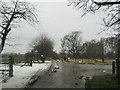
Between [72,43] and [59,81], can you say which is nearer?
[59,81]

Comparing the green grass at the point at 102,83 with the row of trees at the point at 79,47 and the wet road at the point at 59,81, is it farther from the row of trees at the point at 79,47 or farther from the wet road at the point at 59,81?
the row of trees at the point at 79,47

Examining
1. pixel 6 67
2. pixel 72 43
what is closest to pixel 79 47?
pixel 72 43

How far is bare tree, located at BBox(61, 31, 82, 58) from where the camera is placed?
104m

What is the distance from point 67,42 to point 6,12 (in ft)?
280

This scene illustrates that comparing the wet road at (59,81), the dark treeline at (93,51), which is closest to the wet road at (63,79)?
the wet road at (59,81)

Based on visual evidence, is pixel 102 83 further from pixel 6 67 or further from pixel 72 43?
pixel 72 43

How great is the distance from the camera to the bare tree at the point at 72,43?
104500 mm

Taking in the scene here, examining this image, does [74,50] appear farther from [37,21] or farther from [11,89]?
[11,89]

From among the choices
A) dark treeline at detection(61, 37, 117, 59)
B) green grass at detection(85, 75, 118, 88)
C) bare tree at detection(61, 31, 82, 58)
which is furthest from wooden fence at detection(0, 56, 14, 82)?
bare tree at detection(61, 31, 82, 58)

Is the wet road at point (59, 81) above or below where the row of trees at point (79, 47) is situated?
below

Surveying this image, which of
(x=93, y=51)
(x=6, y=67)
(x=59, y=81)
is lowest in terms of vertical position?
(x=59, y=81)

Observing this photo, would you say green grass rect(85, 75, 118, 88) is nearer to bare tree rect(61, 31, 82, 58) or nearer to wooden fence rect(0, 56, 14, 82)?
wooden fence rect(0, 56, 14, 82)

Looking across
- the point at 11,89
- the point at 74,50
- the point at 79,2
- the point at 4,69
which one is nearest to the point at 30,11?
the point at 4,69

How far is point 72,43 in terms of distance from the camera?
106 m
